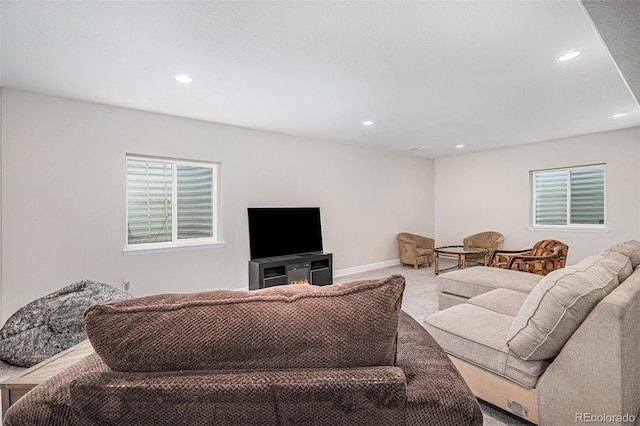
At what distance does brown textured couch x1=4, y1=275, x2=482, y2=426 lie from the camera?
701 millimetres

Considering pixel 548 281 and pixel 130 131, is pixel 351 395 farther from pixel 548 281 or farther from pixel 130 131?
pixel 130 131

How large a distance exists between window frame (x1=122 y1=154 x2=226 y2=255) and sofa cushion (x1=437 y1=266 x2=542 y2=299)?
295cm

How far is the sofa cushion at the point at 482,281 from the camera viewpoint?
3.08 m

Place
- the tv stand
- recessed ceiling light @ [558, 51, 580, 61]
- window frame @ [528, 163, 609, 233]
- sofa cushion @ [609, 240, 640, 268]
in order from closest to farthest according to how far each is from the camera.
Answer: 1. sofa cushion @ [609, 240, 640, 268]
2. recessed ceiling light @ [558, 51, 580, 61]
3. the tv stand
4. window frame @ [528, 163, 609, 233]

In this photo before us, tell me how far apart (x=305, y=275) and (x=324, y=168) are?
1939 millimetres

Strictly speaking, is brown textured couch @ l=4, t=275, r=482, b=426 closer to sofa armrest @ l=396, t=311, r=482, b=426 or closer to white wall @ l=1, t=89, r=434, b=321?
sofa armrest @ l=396, t=311, r=482, b=426

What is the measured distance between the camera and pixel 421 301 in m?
4.05

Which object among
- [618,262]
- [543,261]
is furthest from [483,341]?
[543,261]

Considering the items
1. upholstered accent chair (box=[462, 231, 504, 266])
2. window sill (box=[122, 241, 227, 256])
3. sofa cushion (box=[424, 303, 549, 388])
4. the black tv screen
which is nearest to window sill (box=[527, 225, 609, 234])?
upholstered accent chair (box=[462, 231, 504, 266])

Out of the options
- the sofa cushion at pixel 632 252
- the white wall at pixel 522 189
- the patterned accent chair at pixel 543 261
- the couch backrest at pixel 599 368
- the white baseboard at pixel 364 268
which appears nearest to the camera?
the couch backrest at pixel 599 368

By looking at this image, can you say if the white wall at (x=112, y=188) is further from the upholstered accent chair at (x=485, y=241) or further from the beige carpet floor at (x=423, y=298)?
the upholstered accent chair at (x=485, y=241)

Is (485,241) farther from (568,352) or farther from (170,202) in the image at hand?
(170,202)

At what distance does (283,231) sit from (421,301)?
7.14 feet

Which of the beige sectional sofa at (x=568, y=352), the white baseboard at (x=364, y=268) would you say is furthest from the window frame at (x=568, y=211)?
the beige sectional sofa at (x=568, y=352)
